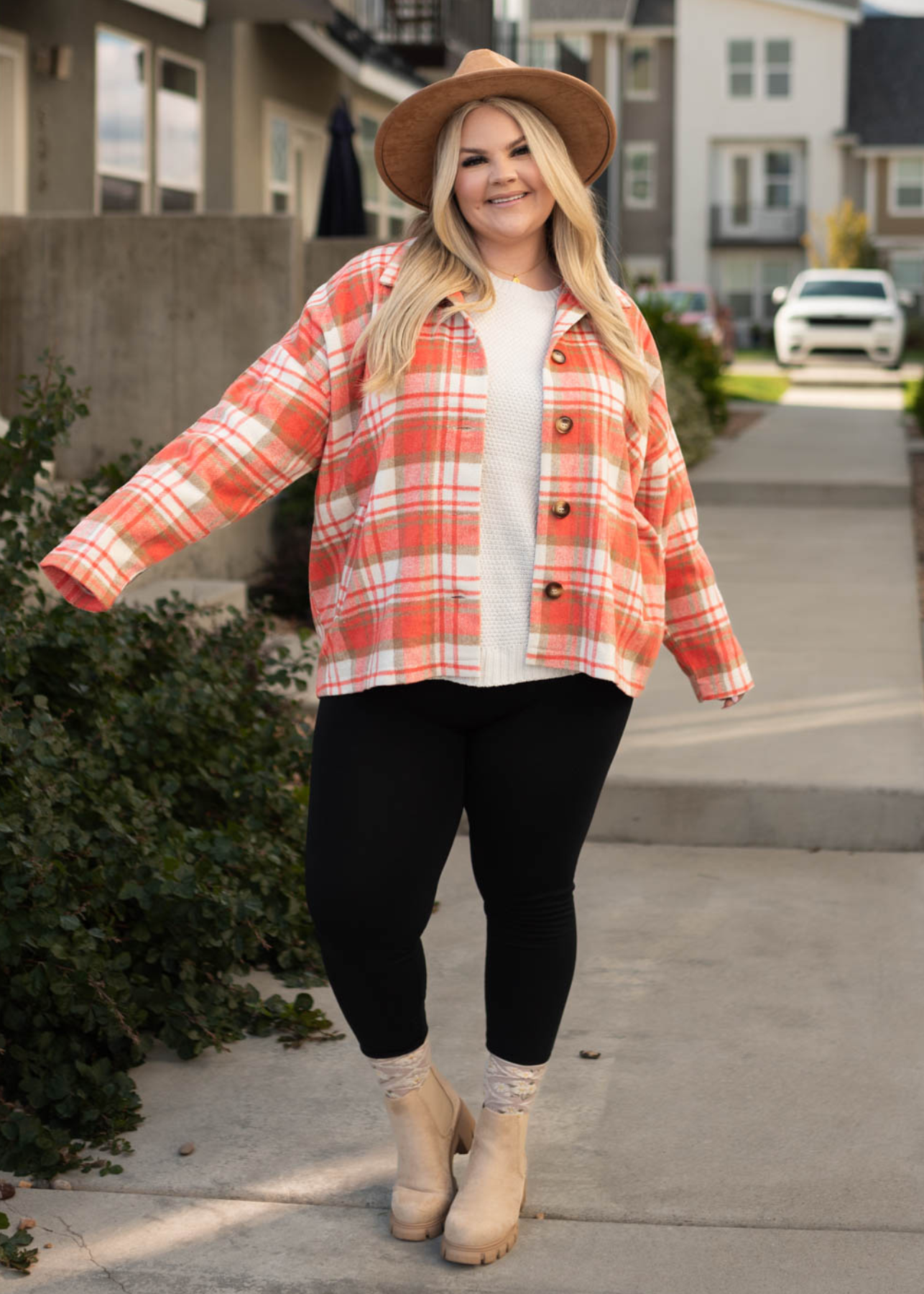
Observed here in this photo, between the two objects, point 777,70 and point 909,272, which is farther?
point 909,272

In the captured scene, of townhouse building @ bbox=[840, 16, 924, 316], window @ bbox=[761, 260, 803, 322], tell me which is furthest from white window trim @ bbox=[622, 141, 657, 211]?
townhouse building @ bbox=[840, 16, 924, 316]

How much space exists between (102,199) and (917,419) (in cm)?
808

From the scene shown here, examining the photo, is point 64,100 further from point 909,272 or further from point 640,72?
point 909,272

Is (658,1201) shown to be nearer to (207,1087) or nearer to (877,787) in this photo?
(207,1087)

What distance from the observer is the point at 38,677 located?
4.30m

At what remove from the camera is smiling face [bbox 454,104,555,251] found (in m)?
2.86

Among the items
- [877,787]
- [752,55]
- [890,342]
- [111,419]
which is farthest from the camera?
[752,55]

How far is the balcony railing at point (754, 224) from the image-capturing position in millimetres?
49000

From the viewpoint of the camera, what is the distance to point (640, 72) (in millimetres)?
48750

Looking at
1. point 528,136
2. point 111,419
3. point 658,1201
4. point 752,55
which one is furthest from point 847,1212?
point 752,55

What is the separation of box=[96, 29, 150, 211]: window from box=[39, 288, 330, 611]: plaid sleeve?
9007 millimetres

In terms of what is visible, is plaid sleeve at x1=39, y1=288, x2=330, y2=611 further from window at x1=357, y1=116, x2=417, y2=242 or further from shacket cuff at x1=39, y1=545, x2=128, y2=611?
window at x1=357, y1=116, x2=417, y2=242

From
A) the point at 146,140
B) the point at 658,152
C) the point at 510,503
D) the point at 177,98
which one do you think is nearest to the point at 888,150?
the point at 658,152

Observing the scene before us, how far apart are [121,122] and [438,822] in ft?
32.1
